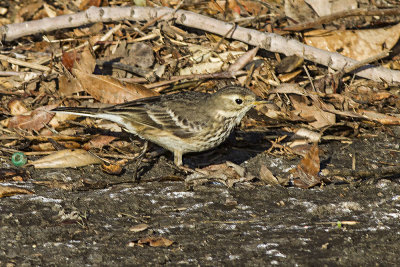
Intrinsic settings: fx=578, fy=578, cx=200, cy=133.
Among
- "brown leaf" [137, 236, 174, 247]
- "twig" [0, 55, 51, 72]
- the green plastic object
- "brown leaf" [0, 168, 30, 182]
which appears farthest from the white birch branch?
"brown leaf" [137, 236, 174, 247]

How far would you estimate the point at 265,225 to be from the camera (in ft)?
18.9

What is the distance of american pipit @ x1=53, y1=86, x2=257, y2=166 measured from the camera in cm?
734

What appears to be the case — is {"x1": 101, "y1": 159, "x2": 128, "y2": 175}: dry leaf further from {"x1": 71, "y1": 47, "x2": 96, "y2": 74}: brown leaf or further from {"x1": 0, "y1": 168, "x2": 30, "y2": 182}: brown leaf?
{"x1": 71, "y1": 47, "x2": 96, "y2": 74}: brown leaf

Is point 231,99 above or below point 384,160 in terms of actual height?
above

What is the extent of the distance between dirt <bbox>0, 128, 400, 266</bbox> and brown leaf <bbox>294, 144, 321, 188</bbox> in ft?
0.50

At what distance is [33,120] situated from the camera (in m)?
8.05

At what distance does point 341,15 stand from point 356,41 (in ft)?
1.82

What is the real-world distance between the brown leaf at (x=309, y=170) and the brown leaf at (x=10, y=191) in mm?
3130

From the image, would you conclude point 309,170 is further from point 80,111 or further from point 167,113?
point 80,111

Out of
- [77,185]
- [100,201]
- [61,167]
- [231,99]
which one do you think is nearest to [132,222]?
[100,201]

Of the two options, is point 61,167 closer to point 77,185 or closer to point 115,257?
point 77,185

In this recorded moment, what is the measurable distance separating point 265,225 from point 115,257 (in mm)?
1591

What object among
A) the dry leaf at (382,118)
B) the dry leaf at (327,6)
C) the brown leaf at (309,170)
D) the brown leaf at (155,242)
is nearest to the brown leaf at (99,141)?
the brown leaf at (309,170)

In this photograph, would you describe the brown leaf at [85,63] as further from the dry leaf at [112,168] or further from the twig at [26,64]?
Answer: the dry leaf at [112,168]
